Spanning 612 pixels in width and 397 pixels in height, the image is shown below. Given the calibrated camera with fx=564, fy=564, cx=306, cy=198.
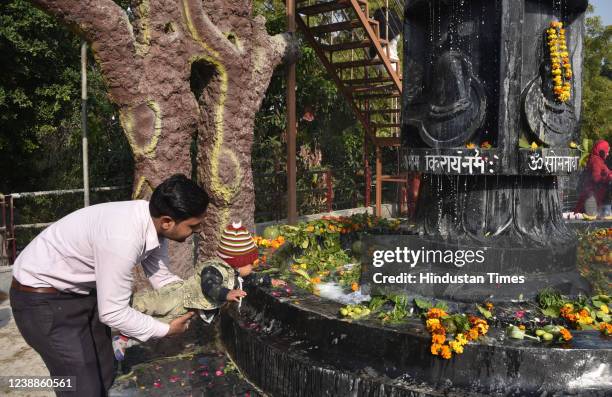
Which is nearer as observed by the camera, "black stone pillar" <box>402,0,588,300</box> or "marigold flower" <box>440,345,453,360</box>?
"marigold flower" <box>440,345,453,360</box>

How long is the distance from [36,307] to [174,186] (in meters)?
0.88

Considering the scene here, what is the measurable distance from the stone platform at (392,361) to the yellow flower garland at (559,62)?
6.55 feet

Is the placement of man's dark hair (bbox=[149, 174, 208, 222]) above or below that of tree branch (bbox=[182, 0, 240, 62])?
below

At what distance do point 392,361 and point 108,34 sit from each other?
4.99 m

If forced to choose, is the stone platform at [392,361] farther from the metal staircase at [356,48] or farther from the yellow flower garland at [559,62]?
the metal staircase at [356,48]

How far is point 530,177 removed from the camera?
181 inches

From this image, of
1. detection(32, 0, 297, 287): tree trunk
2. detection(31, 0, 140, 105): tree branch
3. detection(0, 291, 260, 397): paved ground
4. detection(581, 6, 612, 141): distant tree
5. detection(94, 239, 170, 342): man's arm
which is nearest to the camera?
detection(94, 239, 170, 342): man's arm

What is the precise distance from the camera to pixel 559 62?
175 inches

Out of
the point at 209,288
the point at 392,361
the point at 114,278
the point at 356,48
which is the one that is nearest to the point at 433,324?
the point at 392,361

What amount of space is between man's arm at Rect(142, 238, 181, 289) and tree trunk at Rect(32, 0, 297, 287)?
13.2 feet

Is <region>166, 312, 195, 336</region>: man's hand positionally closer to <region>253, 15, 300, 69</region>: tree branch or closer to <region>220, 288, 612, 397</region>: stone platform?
<region>220, 288, 612, 397</region>: stone platform

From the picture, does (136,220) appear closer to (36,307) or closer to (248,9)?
(36,307)

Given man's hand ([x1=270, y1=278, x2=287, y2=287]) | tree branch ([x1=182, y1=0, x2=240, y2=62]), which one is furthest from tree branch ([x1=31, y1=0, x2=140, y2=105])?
man's hand ([x1=270, y1=278, x2=287, y2=287])

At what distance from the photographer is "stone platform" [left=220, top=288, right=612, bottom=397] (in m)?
3.06
